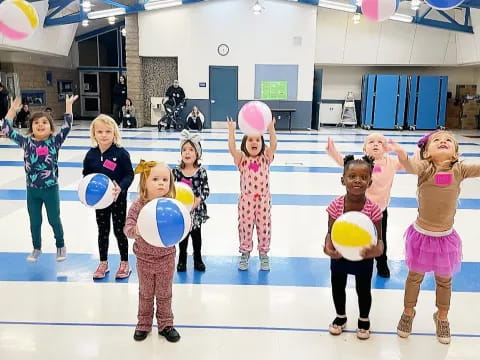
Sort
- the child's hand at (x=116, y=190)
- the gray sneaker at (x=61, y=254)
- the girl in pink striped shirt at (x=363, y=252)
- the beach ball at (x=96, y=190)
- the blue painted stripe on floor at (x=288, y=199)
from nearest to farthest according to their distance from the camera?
the girl in pink striped shirt at (x=363, y=252)
the beach ball at (x=96, y=190)
the child's hand at (x=116, y=190)
the gray sneaker at (x=61, y=254)
the blue painted stripe on floor at (x=288, y=199)

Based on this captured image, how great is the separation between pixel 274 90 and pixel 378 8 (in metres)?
10.4

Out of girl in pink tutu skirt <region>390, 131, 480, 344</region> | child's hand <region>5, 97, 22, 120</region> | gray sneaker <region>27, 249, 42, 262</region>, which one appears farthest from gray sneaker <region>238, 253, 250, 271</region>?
child's hand <region>5, 97, 22, 120</region>

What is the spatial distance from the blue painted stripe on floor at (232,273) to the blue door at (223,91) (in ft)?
38.9

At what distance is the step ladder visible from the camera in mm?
16938

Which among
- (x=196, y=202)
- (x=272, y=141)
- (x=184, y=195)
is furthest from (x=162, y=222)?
(x=272, y=141)

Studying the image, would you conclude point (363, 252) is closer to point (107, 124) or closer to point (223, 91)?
point (107, 124)

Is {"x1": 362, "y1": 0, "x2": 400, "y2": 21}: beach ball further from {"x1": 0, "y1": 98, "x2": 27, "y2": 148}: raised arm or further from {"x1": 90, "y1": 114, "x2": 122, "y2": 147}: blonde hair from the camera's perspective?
{"x1": 0, "y1": 98, "x2": 27, "y2": 148}: raised arm

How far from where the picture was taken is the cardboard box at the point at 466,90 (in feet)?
56.1

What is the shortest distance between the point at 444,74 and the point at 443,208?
54.8ft

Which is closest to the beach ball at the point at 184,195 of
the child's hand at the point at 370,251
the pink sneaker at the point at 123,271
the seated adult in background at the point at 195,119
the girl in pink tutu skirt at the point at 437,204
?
the pink sneaker at the point at 123,271

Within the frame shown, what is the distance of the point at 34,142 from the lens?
3.64m

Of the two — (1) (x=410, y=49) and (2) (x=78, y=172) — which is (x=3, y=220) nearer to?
(2) (x=78, y=172)

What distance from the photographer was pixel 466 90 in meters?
17.1

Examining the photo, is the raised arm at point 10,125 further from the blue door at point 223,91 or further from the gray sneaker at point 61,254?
the blue door at point 223,91
